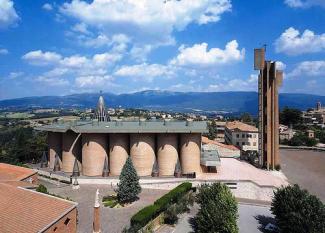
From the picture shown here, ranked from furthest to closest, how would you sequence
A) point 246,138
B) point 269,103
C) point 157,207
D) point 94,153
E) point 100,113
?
point 246,138
point 100,113
point 269,103
point 94,153
point 157,207

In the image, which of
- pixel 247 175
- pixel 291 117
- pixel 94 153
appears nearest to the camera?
pixel 247 175

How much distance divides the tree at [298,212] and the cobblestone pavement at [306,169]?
11137mm

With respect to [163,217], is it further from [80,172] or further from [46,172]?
[46,172]

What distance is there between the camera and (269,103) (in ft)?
157

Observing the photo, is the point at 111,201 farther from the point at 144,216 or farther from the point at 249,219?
the point at 249,219

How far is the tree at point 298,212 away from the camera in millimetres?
25516

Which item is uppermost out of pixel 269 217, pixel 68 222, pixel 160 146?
pixel 160 146

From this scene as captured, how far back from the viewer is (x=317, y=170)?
51.7 meters

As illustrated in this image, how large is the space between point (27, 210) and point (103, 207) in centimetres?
1266

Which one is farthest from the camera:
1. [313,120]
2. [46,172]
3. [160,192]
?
[313,120]

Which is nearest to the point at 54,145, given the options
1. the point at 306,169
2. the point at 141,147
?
the point at 141,147

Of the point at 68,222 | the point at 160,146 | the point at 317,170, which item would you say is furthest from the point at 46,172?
the point at 317,170

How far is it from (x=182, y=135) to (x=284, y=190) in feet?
53.6

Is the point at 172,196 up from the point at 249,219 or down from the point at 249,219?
up
